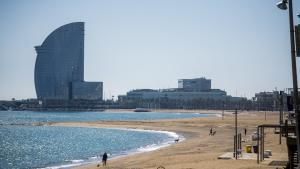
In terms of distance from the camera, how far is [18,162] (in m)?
49.0

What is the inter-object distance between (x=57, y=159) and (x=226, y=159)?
2421 cm

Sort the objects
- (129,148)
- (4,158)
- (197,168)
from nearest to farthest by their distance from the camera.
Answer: (197,168)
(4,158)
(129,148)

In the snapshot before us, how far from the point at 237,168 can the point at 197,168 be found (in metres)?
3.64

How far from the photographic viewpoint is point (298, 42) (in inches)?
455

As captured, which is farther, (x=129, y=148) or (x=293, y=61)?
(x=129, y=148)

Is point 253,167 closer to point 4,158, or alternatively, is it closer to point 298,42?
point 298,42

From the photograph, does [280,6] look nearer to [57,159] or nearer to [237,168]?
[237,168]

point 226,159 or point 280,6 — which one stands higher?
point 280,6

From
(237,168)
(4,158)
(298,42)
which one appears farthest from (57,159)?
(298,42)

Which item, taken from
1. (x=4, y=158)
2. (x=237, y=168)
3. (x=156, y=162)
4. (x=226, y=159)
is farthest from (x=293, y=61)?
(x=4, y=158)

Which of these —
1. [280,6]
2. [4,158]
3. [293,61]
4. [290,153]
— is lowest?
[4,158]

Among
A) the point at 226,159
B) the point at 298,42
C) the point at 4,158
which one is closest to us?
the point at 298,42

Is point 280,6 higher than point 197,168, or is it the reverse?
point 280,6

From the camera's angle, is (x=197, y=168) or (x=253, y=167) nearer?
(x=253, y=167)
